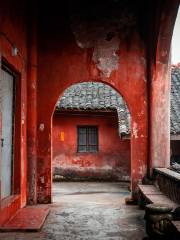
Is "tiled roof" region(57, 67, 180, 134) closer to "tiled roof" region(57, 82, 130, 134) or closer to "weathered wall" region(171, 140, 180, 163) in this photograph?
"tiled roof" region(57, 82, 130, 134)

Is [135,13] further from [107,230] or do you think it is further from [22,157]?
[107,230]

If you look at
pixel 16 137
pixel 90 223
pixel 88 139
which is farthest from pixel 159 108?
pixel 88 139

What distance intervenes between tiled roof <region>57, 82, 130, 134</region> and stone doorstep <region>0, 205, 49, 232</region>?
6828 mm

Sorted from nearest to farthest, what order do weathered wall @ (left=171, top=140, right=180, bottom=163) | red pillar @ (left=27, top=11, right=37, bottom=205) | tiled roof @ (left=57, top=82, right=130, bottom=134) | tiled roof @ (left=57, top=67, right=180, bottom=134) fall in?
red pillar @ (left=27, top=11, right=37, bottom=205) < weathered wall @ (left=171, top=140, right=180, bottom=163) < tiled roof @ (left=57, top=67, right=180, bottom=134) < tiled roof @ (left=57, top=82, right=130, bottom=134)

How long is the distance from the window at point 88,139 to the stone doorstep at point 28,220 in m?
8.11

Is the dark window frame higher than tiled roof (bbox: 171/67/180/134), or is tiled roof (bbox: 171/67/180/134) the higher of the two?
tiled roof (bbox: 171/67/180/134)

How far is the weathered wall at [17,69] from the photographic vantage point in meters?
6.13

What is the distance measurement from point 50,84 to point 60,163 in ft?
24.1

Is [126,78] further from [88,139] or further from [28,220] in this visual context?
[88,139]

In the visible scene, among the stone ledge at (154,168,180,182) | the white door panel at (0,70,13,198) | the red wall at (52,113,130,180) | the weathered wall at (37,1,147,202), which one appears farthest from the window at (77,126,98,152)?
the white door panel at (0,70,13,198)

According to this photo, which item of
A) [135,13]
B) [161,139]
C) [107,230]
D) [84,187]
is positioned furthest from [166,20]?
[84,187]

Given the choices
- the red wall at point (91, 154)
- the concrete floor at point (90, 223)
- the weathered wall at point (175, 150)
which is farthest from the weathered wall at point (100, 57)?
the red wall at point (91, 154)

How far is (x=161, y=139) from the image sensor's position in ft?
27.7

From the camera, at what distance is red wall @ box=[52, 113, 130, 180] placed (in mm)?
15328
